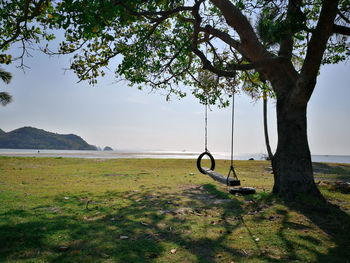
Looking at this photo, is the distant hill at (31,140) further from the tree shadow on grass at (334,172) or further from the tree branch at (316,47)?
the tree branch at (316,47)

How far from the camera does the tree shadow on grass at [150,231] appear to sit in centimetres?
354

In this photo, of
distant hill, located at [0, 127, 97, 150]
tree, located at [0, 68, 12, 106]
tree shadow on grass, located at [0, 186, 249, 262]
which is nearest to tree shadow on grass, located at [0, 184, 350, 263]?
tree shadow on grass, located at [0, 186, 249, 262]

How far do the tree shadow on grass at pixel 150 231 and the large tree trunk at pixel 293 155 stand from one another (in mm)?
634

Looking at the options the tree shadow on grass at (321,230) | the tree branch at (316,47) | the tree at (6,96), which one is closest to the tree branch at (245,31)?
the tree branch at (316,47)

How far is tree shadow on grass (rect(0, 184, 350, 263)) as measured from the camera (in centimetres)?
354

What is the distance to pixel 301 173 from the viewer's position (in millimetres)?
6621

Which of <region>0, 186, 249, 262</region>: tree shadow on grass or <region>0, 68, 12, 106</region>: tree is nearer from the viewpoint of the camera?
<region>0, 186, 249, 262</region>: tree shadow on grass

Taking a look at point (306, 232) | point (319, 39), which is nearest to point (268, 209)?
point (306, 232)

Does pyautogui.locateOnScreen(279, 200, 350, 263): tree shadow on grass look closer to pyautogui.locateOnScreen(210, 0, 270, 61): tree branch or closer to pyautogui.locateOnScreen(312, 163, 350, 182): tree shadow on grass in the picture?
pyautogui.locateOnScreen(210, 0, 270, 61): tree branch

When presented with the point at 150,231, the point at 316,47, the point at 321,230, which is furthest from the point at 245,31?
the point at 150,231

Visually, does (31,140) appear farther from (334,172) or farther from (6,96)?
(334,172)

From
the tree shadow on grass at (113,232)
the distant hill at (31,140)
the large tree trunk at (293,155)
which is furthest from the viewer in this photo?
the distant hill at (31,140)

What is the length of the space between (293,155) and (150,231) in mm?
4722

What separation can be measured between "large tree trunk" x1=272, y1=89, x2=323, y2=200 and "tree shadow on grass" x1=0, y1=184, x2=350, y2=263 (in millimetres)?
634
